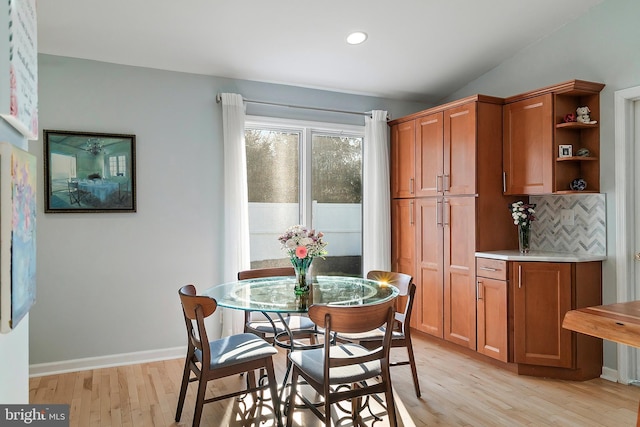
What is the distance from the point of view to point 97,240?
358cm

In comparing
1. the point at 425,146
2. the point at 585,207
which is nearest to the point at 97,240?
the point at 425,146

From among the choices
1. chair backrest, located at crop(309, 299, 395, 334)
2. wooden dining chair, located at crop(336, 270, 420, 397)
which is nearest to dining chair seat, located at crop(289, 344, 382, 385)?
chair backrest, located at crop(309, 299, 395, 334)

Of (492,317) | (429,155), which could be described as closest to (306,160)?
(429,155)

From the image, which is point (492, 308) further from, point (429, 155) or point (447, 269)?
point (429, 155)

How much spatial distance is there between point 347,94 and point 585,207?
2.53m

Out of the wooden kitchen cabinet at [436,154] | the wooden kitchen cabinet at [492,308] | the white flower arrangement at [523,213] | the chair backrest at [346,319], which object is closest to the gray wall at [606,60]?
the white flower arrangement at [523,213]

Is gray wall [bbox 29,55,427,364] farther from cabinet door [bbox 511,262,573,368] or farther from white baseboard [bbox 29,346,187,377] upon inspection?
cabinet door [bbox 511,262,573,368]

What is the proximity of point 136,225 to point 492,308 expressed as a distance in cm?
314

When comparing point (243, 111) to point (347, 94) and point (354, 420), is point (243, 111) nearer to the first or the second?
point (347, 94)

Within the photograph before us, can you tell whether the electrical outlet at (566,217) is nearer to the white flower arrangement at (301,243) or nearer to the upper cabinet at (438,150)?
the upper cabinet at (438,150)

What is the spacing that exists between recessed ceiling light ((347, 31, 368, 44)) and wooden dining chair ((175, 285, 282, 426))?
2408 mm

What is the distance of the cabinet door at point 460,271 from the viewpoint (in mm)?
3773

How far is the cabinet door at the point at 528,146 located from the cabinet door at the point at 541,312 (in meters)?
0.67

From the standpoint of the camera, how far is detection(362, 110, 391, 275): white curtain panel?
462 cm
